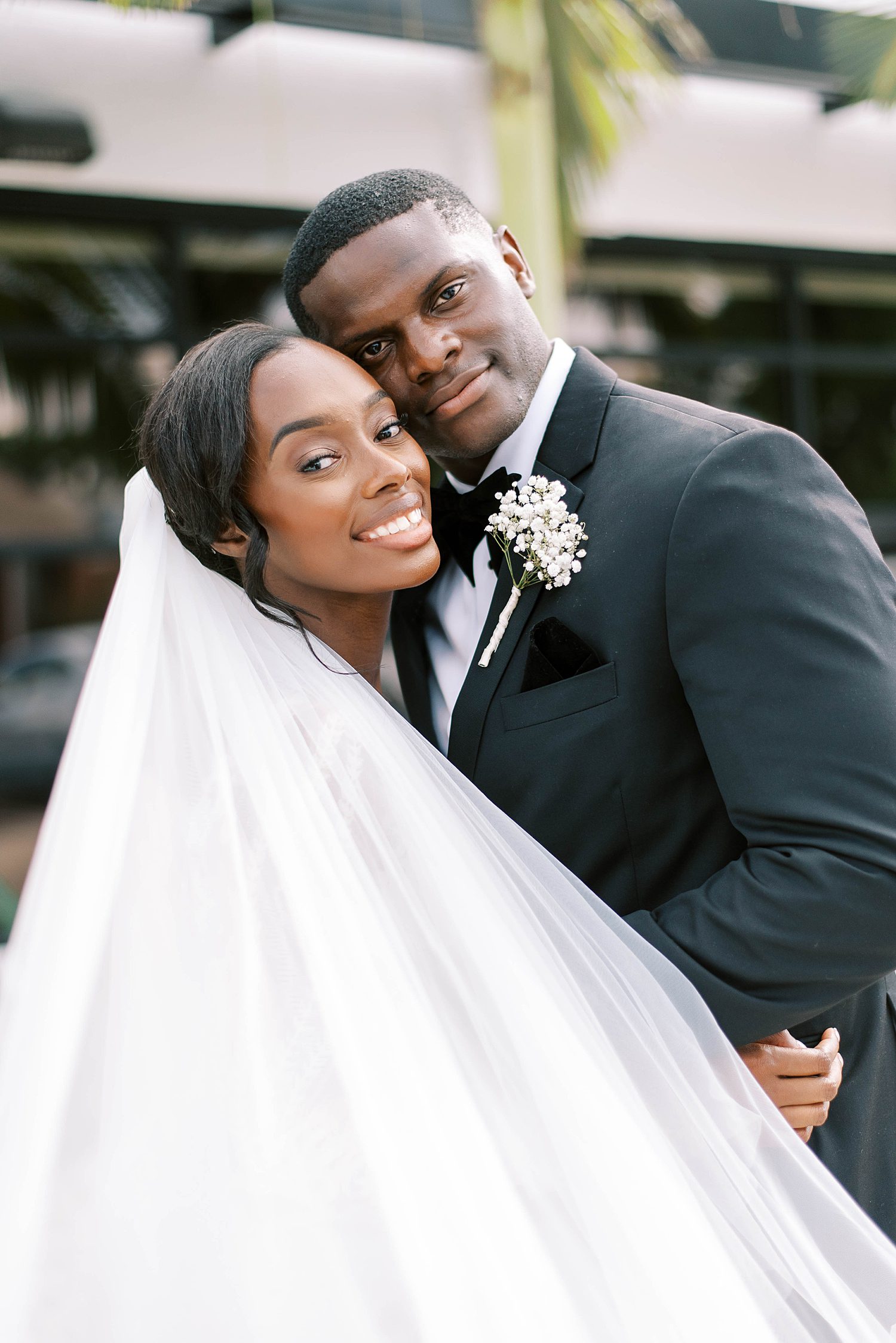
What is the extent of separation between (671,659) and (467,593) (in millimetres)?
548

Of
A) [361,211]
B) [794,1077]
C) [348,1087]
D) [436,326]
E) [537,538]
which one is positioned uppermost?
[361,211]

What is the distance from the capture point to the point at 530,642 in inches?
71.3

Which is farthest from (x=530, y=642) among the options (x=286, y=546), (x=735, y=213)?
(x=735, y=213)

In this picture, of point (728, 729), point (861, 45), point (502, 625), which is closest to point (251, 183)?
point (861, 45)

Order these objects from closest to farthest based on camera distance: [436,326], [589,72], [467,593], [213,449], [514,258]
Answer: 1. [213,449]
2. [436,326]
3. [467,593]
4. [514,258]
5. [589,72]

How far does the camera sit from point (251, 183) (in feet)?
22.1

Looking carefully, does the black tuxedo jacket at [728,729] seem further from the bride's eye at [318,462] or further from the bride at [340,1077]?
the bride's eye at [318,462]

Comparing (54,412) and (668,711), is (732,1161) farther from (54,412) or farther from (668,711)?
(54,412)

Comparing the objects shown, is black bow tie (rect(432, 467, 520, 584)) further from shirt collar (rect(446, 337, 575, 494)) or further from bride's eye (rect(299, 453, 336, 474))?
bride's eye (rect(299, 453, 336, 474))

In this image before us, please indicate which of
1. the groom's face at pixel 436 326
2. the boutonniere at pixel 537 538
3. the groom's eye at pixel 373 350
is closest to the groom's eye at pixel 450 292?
the groom's face at pixel 436 326

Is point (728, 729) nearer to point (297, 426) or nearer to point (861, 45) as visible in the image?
point (297, 426)

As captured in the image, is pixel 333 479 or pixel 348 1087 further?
pixel 333 479

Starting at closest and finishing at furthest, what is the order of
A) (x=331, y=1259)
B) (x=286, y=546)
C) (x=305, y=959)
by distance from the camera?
(x=331, y=1259), (x=305, y=959), (x=286, y=546)

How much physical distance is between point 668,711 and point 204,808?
61 centimetres
